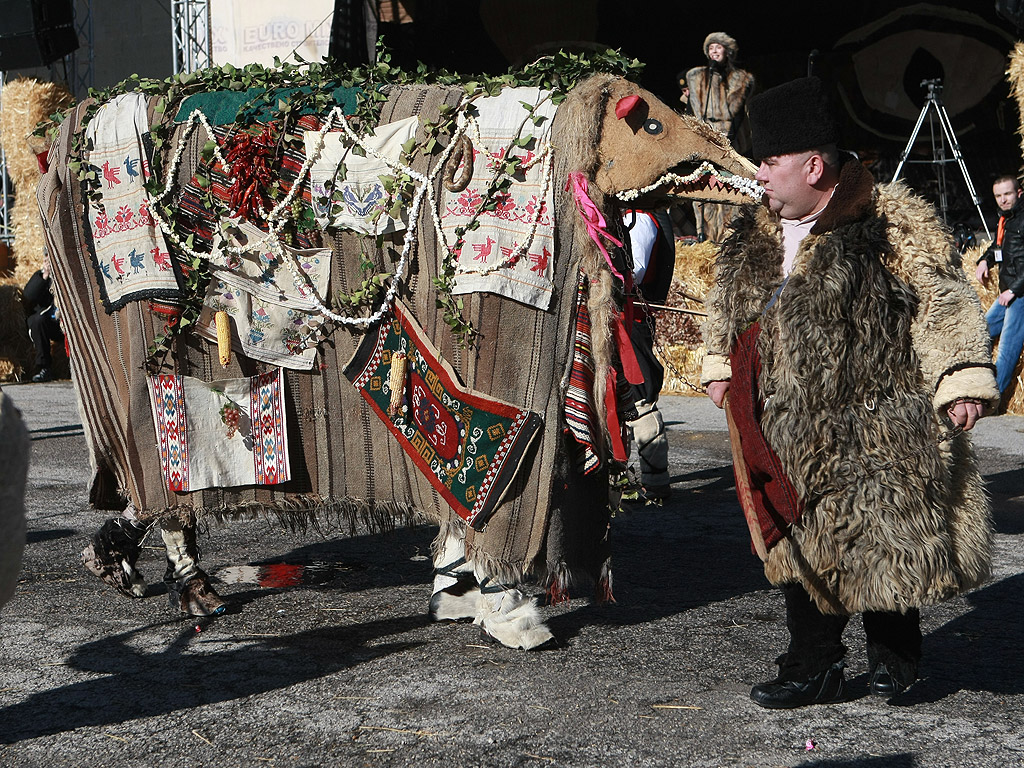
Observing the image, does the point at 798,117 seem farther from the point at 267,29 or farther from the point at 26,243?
the point at 26,243

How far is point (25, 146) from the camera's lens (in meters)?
14.6

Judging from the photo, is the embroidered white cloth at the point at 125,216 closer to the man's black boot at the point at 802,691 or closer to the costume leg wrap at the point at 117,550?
the costume leg wrap at the point at 117,550

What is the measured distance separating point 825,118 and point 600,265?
88 cm

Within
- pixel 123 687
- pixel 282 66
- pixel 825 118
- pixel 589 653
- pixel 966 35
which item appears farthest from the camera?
pixel 966 35

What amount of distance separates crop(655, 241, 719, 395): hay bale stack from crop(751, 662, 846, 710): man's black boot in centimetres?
725

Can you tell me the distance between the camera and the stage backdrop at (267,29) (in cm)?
1288

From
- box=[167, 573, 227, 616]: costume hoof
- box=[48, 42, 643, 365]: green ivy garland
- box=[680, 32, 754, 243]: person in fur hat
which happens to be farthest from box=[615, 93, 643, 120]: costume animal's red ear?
box=[680, 32, 754, 243]: person in fur hat

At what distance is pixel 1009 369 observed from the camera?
27.0 ft

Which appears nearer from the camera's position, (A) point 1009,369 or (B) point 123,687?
(B) point 123,687

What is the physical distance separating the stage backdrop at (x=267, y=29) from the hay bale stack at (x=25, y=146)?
228 centimetres

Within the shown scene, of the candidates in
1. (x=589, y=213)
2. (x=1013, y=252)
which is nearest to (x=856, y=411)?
(x=589, y=213)

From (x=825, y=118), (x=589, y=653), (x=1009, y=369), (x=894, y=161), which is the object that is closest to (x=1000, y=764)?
(x=589, y=653)

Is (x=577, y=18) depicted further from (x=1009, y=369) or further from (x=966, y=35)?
(x=1009, y=369)

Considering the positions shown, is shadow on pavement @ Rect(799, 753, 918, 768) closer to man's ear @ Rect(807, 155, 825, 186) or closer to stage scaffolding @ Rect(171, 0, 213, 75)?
man's ear @ Rect(807, 155, 825, 186)
